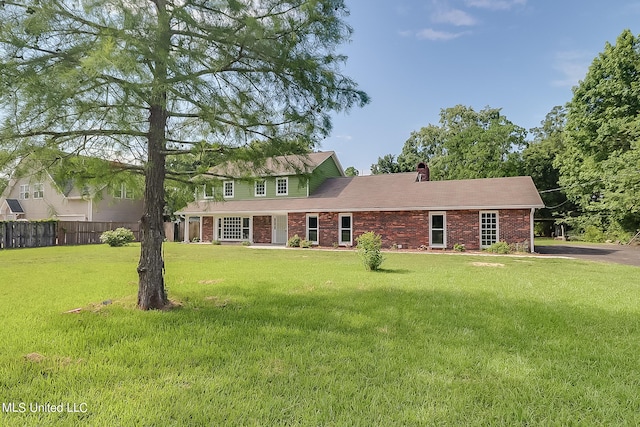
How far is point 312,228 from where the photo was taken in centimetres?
2170

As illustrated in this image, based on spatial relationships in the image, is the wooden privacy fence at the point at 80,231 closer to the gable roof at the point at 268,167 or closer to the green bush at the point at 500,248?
the gable roof at the point at 268,167

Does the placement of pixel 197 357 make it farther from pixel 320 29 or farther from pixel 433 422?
pixel 320 29

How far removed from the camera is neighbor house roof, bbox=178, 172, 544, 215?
18.1 meters

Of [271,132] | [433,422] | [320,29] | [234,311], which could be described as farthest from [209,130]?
[433,422]

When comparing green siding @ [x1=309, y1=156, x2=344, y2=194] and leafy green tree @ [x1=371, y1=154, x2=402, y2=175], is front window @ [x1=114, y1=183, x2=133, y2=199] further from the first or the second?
leafy green tree @ [x1=371, y1=154, x2=402, y2=175]

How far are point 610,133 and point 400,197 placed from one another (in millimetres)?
16043

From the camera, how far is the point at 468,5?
12.8m

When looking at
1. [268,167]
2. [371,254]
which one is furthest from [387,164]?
[268,167]

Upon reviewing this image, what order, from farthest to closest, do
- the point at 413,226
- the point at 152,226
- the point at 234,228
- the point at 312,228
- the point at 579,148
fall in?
the point at 579,148
the point at 234,228
the point at 312,228
the point at 413,226
the point at 152,226

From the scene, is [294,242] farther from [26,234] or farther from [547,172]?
[547,172]

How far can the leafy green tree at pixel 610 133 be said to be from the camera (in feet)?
71.8

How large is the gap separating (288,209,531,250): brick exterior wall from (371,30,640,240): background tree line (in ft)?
32.4

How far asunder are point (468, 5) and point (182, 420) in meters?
15.2

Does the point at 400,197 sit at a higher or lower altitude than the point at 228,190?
lower
